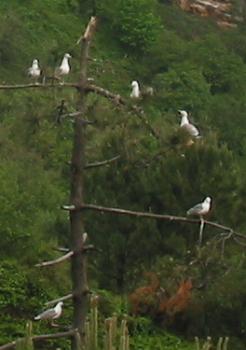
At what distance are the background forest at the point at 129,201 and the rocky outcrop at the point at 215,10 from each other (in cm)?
1461

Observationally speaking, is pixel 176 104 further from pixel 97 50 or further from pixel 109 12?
pixel 109 12

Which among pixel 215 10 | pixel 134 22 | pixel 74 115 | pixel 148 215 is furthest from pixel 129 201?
pixel 215 10

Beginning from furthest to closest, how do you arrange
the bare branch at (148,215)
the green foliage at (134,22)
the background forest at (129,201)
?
1. the green foliage at (134,22)
2. the background forest at (129,201)
3. the bare branch at (148,215)

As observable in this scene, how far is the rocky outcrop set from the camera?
6019 centimetres

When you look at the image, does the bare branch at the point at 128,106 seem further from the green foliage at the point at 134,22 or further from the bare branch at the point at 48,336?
the green foliage at the point at 134,22

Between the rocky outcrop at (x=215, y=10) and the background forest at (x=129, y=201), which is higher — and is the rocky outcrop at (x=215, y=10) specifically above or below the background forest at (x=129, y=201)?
below

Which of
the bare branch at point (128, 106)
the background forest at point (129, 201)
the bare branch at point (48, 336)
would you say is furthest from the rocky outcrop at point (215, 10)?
the bare branch at point (48, 336)

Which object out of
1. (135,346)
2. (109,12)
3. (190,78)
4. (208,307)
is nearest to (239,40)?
(109,12)

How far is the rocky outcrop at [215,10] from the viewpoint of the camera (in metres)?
60.2

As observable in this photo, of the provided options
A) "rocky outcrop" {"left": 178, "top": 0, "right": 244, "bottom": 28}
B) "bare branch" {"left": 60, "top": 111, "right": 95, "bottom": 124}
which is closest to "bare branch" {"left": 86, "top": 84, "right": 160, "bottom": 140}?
"bare branch" {"left": 60, "top": 111, "right": 95, "bottom": 124}

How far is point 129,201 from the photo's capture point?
24578 mm

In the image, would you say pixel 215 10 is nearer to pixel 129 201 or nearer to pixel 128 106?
pixel 129 201

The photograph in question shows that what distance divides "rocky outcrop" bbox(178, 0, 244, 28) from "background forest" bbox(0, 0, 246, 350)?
1461 cm

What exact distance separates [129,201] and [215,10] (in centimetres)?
3729
